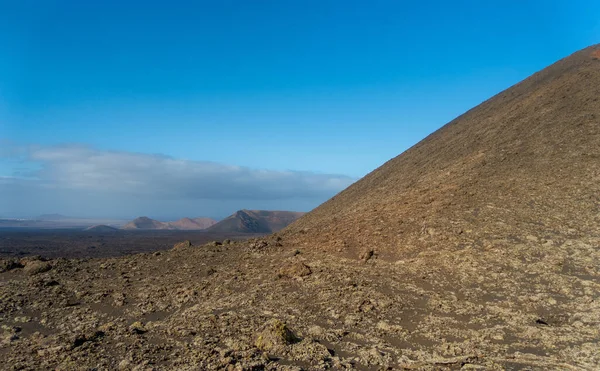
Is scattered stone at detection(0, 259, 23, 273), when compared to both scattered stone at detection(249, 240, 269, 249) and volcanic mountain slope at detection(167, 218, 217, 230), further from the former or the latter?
volcanic mountain slope at detection(167, 218, 217, 230)

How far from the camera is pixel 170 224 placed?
490 feet

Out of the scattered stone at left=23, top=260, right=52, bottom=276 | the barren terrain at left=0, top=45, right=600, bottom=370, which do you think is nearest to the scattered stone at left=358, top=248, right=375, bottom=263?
the barren terrain at left=0, top=45, right=600, bottom=370

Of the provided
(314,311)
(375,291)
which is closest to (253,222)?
(375,291)

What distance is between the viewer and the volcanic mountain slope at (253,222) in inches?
3447

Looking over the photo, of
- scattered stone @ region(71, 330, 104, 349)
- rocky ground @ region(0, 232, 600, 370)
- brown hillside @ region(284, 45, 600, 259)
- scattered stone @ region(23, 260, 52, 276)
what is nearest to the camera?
rocky ground @ region(0, 232, 600, 370)

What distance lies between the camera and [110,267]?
1038 centimetres

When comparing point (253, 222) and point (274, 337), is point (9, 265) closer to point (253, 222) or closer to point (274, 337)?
point (274, 337)

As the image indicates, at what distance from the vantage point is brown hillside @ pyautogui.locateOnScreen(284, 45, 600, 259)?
9898 mm

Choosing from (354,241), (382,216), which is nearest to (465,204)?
(382,216)

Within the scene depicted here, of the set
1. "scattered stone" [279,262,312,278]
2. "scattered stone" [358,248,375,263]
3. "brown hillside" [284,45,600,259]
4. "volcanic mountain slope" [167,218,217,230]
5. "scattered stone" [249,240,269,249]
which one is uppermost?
"brown hillside" [284,45,600,259]

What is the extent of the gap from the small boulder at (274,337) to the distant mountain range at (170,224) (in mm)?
131847

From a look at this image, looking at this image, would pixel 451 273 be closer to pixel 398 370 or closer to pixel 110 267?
pixel 398 370

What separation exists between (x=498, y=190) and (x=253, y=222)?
8195cm

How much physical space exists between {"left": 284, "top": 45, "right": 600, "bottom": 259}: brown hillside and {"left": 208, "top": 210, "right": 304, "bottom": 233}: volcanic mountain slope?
70.4 m
